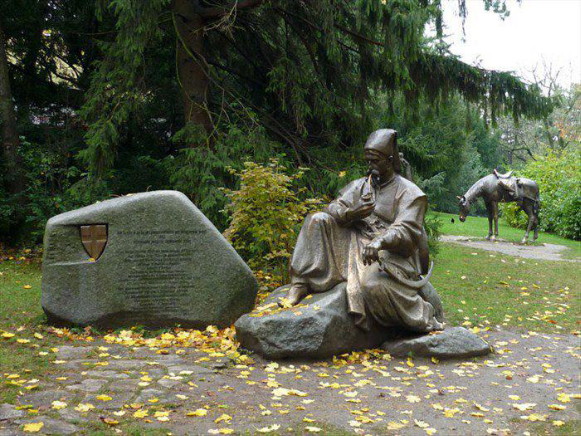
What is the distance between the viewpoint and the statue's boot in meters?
6.16

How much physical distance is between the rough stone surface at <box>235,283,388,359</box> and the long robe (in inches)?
6.3

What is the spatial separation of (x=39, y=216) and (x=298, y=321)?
6.06m

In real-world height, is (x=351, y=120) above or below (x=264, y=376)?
above

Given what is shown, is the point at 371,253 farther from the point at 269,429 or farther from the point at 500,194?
the point at 500,194

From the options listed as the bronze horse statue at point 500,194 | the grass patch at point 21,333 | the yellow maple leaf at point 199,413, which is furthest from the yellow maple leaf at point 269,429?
the bronze horse statue at point 500,194

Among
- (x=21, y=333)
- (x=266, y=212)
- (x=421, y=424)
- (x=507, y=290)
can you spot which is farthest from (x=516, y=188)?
(x=21, y=333)

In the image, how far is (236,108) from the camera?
1094 centimetres

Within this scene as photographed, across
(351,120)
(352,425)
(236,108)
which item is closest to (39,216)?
(236,108)

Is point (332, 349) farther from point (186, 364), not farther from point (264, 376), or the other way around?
point (186, 364)

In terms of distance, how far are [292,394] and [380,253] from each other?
1.88 m

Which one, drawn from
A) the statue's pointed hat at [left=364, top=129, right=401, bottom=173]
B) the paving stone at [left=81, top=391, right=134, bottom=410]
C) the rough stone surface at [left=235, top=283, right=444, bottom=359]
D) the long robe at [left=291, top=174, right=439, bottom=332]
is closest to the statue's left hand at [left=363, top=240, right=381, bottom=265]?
the long robe at [left=291, top=174, right=439, bottom=332]

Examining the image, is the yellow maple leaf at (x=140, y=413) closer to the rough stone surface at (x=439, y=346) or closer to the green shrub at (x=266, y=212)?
the rough stone surface at (x=439, y=346)

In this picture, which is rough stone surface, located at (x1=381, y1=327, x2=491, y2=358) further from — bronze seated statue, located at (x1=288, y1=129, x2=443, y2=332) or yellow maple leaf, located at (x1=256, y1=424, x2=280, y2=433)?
yellow maple leaf, located at (x1=256, y1=424, x2=280, y2=433)

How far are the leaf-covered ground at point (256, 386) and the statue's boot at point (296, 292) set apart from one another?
27.7 inches
